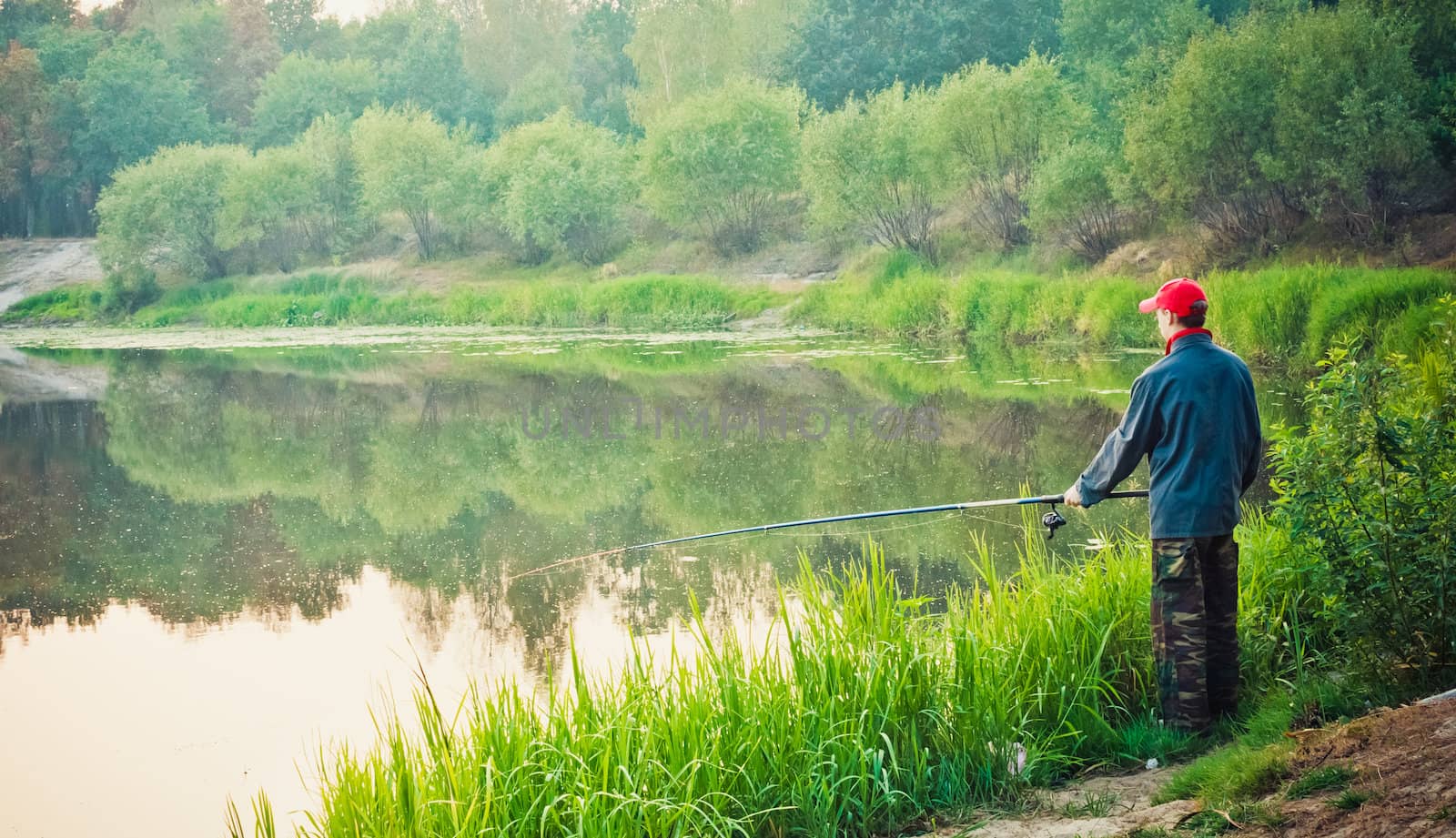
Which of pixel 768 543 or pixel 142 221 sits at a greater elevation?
pixel 142 221

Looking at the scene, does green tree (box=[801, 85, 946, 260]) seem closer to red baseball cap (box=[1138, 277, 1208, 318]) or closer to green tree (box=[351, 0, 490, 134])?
red baseball cap (box=[1138, 277, 1208, 318])

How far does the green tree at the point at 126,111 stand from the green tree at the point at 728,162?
29.7 m

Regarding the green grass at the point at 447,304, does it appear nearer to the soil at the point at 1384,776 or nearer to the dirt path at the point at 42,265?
the dirt path at the point at 42,265

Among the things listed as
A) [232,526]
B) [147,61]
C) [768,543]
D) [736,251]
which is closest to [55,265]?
[147,61]

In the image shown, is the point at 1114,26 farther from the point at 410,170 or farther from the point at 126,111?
the point at 126,111

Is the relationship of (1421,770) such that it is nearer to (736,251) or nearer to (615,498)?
(615,498)

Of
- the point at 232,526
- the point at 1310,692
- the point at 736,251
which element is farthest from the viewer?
the point at 736,251

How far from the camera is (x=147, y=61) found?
60.5 metres

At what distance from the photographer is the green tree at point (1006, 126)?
99.7 feet

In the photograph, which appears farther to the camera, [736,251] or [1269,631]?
[736,251]

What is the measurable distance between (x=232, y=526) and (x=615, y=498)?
129 inches

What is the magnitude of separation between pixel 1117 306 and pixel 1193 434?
17.8 meters

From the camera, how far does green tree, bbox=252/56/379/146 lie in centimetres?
6419

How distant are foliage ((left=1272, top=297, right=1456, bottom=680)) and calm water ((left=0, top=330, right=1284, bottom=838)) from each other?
2.24 m
